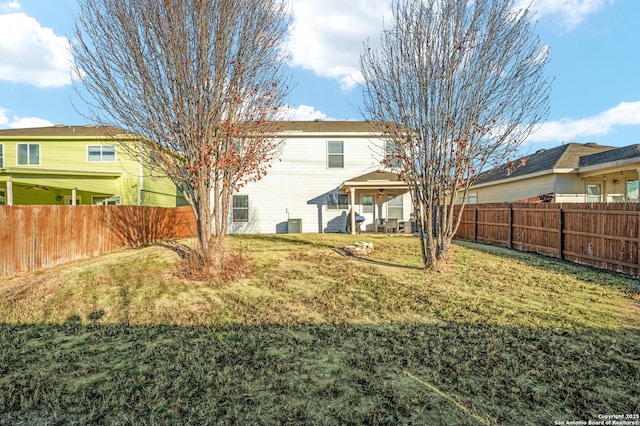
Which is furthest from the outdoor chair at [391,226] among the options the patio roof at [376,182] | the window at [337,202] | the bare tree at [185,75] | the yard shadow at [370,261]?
the bare tree at [185,75]

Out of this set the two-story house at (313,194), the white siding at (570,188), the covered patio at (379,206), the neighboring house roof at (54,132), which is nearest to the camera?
the white siding at (570,188)

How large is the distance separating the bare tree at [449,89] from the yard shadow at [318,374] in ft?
12.2

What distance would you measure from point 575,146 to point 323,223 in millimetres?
13237

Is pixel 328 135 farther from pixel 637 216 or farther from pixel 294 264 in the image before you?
pixel 637 216

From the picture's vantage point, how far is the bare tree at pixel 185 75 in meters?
6.18

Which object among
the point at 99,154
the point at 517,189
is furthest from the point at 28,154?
the point at 517,189

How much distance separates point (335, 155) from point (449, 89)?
10557 millimetres

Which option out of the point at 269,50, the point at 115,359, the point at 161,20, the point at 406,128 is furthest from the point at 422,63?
the point at 115,359

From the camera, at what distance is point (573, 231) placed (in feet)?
29.6

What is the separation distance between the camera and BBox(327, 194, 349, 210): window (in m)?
16.8

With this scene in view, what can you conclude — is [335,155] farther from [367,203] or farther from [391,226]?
[391,226]

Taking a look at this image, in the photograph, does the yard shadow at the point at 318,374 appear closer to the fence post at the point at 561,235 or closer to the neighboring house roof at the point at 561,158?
the fence post at the point at 561,235

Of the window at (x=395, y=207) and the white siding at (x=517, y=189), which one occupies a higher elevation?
the white siding at (x=517, y=189)

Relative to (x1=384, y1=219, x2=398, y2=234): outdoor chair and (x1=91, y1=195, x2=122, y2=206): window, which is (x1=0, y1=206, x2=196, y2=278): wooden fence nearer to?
(x1=91, y1=195, x2=122, y2=206): window
